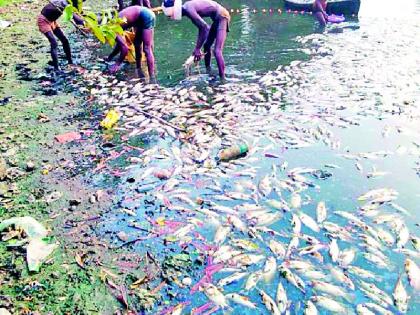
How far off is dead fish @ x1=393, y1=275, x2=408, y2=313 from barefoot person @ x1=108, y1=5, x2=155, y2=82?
22.5ft

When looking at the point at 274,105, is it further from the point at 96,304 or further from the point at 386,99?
the point at 96,304

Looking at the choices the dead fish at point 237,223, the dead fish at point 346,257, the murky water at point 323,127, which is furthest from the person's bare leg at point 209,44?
the dead fish at point 346,257

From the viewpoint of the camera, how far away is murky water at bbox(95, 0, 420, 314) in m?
4.22

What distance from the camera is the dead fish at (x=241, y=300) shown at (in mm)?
3488

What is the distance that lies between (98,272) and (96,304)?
0.40 metres

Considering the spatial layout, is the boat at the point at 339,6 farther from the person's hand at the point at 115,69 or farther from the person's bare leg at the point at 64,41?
the person's bare leg at the point at 64,41

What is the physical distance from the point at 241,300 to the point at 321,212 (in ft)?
A: 5.41

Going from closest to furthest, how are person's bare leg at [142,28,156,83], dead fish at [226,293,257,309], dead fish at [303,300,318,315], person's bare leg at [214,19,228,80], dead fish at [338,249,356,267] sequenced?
dead fish at [303,300,318,315] → dead fish at [226,293,257,309] → dead fish at [338,249,356,267] → person's bare leg at [214,19,228,80] → person's bare leg at [142,28,156,83]

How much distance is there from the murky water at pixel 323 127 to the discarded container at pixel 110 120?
3.50 feet

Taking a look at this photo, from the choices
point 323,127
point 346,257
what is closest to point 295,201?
point 346,257

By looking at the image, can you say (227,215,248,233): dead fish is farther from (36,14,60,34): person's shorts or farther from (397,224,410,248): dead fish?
(36,14,60,34): person's shorts

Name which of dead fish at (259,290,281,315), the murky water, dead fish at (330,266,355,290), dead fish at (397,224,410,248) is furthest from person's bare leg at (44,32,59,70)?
dead fish at (397,224,410,248)

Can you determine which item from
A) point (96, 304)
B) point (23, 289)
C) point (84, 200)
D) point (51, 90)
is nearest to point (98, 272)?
point (96, 304)

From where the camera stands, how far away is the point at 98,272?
154 inches
